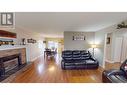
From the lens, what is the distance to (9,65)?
4.48m

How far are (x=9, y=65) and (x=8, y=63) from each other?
0.41ft

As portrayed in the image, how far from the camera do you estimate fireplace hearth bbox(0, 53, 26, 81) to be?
3.76 metres

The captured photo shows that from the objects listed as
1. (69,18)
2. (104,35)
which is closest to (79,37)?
(104,35)

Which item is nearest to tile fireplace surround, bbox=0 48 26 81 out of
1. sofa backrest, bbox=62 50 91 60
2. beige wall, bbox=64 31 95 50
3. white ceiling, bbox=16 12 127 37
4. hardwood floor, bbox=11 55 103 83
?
hardwood floor, bbox=11 55 103 83

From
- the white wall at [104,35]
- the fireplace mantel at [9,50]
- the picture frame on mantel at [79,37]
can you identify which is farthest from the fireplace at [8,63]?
the white wall at [104,35]

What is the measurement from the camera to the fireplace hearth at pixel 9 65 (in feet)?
12.3

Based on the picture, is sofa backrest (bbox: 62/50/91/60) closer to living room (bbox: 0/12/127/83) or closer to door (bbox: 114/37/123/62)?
living room (bbox: 0/12/127/83)

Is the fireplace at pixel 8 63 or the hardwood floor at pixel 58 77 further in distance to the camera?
the fireplace at pixel 8 63

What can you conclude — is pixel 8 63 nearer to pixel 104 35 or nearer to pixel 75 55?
pixel 75 55

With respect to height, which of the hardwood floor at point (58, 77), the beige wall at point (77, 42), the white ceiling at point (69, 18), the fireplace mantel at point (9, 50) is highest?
the white ceiling at point (69, 18)

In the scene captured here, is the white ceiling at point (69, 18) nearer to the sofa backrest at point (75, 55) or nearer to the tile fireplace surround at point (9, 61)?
the tile fireplace surround at point (9, 61)
